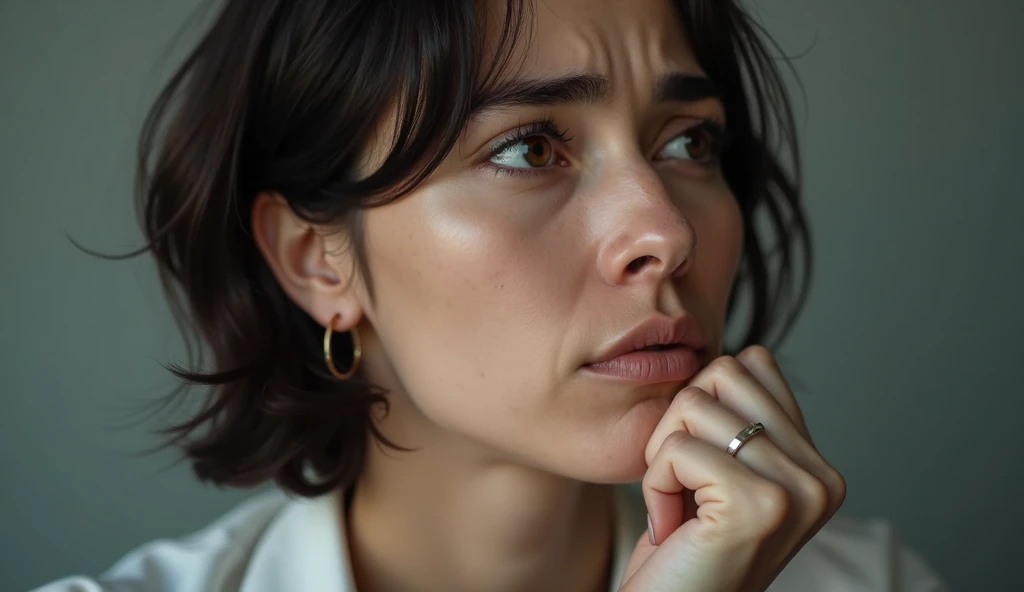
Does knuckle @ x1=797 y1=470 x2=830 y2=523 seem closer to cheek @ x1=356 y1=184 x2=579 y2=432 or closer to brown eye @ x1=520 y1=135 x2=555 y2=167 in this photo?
cheek @ x1=356 y1=184 x2=579 y2=432

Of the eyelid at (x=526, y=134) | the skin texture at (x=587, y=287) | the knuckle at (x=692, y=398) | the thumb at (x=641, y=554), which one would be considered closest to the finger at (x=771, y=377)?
the skin texture at (x=587, y=287)

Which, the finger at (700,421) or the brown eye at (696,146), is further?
the brown eye at (696,146)

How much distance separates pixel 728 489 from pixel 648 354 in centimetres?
18

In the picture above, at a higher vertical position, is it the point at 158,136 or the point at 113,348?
the point at 158,136

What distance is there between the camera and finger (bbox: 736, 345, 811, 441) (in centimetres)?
107

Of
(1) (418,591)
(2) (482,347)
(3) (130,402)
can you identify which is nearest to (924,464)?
(1) (418,591)

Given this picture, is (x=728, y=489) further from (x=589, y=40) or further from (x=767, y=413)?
(x=589, y=40)

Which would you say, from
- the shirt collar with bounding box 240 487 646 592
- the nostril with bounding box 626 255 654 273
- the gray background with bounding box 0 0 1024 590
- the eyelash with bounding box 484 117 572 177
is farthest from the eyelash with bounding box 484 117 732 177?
the gray background with bounding box 0 0 1024 590

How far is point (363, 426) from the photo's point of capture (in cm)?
141

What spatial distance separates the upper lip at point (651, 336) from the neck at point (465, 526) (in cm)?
29

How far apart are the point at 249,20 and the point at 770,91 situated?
830 mm

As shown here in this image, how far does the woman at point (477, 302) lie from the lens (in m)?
1.01

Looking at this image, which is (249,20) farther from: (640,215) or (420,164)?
(640,215)

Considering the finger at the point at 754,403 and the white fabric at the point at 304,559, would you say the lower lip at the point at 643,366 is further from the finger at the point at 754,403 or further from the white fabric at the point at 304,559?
the white fabric at the point at 304,559
